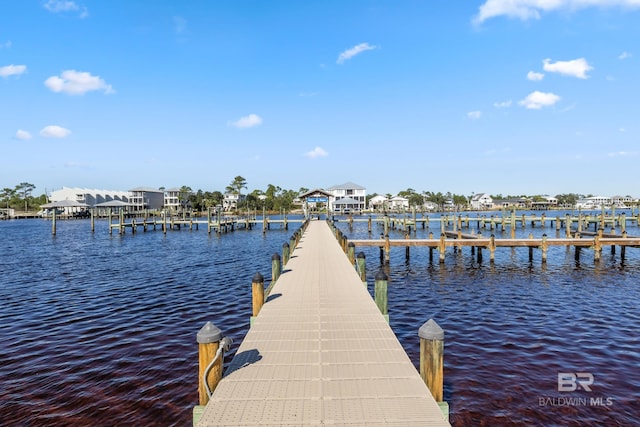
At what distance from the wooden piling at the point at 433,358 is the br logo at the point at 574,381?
5369 mm

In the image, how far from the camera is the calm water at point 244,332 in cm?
831

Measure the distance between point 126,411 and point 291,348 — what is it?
3875mm

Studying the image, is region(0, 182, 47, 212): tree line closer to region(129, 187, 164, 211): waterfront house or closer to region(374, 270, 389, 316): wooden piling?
region(129, 187, 164, 211): waterfront house

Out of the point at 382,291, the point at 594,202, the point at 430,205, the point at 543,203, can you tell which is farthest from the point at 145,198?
the point at 594,202

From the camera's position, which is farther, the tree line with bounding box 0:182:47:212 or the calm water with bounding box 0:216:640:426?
the tree line with bounding box 0:182:47:212

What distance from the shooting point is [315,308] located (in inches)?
415

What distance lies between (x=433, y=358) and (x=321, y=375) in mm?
1841

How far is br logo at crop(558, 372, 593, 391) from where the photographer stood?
9.20 m

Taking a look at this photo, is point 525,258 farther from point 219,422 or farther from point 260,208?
point 260,208

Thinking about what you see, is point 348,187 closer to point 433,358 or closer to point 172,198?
point 172,198

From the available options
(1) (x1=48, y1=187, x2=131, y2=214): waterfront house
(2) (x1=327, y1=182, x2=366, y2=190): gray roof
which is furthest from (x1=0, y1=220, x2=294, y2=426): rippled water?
(1) (x1=48, y1=187, x2=131, y2=214): waterfront house

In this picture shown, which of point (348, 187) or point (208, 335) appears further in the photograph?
point (348, 187)

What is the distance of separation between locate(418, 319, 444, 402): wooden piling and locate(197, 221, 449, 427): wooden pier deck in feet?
0.58

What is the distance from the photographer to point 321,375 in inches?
249
